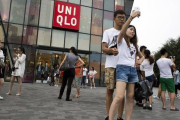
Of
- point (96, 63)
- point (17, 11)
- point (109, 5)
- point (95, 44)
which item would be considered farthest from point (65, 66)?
point (109, 5)

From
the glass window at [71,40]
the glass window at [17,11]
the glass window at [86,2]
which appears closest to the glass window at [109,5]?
the glass window at [86,2]

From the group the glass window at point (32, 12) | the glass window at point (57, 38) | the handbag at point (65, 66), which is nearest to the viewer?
the handbag at point (65, 66)

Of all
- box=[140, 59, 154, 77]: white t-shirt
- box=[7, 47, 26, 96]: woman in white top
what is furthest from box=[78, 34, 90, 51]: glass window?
box=[140, 59, 154, 77]: white t-shirt

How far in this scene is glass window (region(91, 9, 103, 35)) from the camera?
1978 cm

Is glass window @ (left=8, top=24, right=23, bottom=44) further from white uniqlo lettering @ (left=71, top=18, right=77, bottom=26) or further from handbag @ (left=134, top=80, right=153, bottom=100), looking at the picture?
handbag @ (left=134, top=80, right=153, bottom=100)

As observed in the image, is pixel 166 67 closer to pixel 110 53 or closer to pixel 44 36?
pixel 110 53

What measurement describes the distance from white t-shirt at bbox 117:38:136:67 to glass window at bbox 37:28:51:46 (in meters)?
15.7

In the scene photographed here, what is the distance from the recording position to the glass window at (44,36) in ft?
58.4

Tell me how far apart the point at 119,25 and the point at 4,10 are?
15.8 meters

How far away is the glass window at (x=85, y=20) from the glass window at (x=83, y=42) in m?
0.60

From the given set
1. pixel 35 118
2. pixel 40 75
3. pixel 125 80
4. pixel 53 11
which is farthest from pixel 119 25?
pixel 53 11

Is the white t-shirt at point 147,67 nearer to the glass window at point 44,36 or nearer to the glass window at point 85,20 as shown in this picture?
the glass window at point 44,36

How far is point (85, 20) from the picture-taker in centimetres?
1959

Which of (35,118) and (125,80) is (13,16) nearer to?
(35,118)
